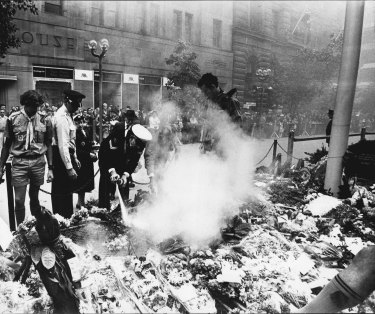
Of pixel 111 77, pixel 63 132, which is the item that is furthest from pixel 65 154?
pixel 111 77

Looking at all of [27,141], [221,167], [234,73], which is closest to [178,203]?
[221,167]

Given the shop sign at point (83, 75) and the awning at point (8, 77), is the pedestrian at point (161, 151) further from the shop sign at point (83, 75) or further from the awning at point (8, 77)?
the shop sign at point (83, 75)

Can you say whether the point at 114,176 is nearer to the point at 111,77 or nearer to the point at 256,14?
the point at 256,14

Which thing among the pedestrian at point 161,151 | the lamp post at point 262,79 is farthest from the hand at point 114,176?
the lamp post at point 262,79

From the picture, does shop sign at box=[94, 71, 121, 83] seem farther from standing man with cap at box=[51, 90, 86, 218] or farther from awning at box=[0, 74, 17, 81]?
standing man with cap at box=[51, 90, 86, 218]

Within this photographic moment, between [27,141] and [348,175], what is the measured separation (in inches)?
211

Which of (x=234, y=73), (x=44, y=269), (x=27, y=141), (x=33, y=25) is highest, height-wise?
(x=33, y=25)

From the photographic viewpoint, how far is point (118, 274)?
294cm

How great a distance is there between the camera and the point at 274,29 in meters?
9.79

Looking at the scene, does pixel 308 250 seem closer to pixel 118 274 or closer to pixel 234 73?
pixel 118 274

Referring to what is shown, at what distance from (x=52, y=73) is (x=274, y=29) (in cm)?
1176

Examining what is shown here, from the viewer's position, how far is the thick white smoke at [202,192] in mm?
3766

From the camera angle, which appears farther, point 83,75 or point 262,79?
point 83,75

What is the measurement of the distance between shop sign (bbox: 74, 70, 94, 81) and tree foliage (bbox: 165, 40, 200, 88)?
17.8 feet
